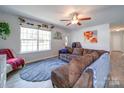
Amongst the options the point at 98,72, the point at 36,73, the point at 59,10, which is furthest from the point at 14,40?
the point at 98,72

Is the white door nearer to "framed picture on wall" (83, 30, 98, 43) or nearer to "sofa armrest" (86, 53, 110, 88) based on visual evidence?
"framed picture on wall" (83, 30, 98, 43)

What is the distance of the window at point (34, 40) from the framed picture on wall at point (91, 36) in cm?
262

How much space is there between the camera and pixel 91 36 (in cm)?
725

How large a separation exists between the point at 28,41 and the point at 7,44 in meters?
1.22

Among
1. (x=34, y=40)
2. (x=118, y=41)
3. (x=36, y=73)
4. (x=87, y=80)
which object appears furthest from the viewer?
(x=118, y=41)

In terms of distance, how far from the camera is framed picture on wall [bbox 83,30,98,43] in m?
7.00

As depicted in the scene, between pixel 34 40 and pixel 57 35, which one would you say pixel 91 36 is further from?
pixel 34 40

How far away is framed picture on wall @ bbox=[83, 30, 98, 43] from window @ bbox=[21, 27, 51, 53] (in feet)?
8.59

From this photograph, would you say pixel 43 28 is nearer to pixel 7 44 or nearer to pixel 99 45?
pixel 7 44

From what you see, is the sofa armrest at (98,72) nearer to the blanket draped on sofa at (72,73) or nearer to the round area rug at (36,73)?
the blanket draped on sofa at (72,73)

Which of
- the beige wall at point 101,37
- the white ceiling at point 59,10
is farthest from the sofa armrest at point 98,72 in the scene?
the beige wall at point 101,37

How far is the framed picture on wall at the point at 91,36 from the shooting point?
276 inches

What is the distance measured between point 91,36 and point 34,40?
373cm

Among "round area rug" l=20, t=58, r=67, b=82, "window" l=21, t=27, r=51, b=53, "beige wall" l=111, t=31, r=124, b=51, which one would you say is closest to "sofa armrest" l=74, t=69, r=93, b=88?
"round area rug" l=20, t=58, r=67, b=82
